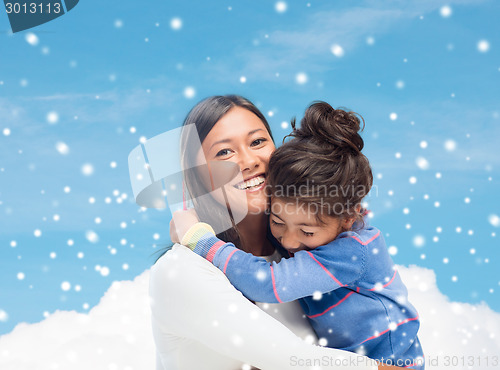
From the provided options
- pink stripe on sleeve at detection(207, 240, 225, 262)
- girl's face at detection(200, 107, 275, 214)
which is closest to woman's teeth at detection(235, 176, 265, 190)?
girl's face at detection(200, 107, 275, 214)

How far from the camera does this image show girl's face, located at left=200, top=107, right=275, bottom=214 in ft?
7.66

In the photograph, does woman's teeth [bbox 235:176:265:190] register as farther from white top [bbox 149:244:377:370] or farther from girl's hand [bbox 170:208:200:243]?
white top [bbox 149:244:377:370]

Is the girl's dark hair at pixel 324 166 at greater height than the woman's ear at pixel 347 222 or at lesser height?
greater

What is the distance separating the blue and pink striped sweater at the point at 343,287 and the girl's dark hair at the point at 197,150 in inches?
12.7

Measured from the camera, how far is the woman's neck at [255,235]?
246 cm

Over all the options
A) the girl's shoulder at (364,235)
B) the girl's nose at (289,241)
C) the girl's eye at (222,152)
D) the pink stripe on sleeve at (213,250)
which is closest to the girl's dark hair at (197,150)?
the girl's eye at (222,152)

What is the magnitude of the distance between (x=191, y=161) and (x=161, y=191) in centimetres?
20

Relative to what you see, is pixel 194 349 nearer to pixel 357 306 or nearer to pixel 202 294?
pixel 202 294

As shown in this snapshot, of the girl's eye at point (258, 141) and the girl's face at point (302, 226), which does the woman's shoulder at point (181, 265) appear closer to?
the girl's face at point (302, 226)

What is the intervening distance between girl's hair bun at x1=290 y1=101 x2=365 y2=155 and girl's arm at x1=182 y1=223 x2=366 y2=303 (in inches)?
16.8

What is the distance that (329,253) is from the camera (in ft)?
6.57

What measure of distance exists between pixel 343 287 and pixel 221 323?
1.95 feet

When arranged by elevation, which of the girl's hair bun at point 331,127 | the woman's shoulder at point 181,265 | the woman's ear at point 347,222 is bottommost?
the woman's ear at point 347,222

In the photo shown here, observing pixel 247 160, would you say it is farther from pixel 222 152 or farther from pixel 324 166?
pixel 324 166
